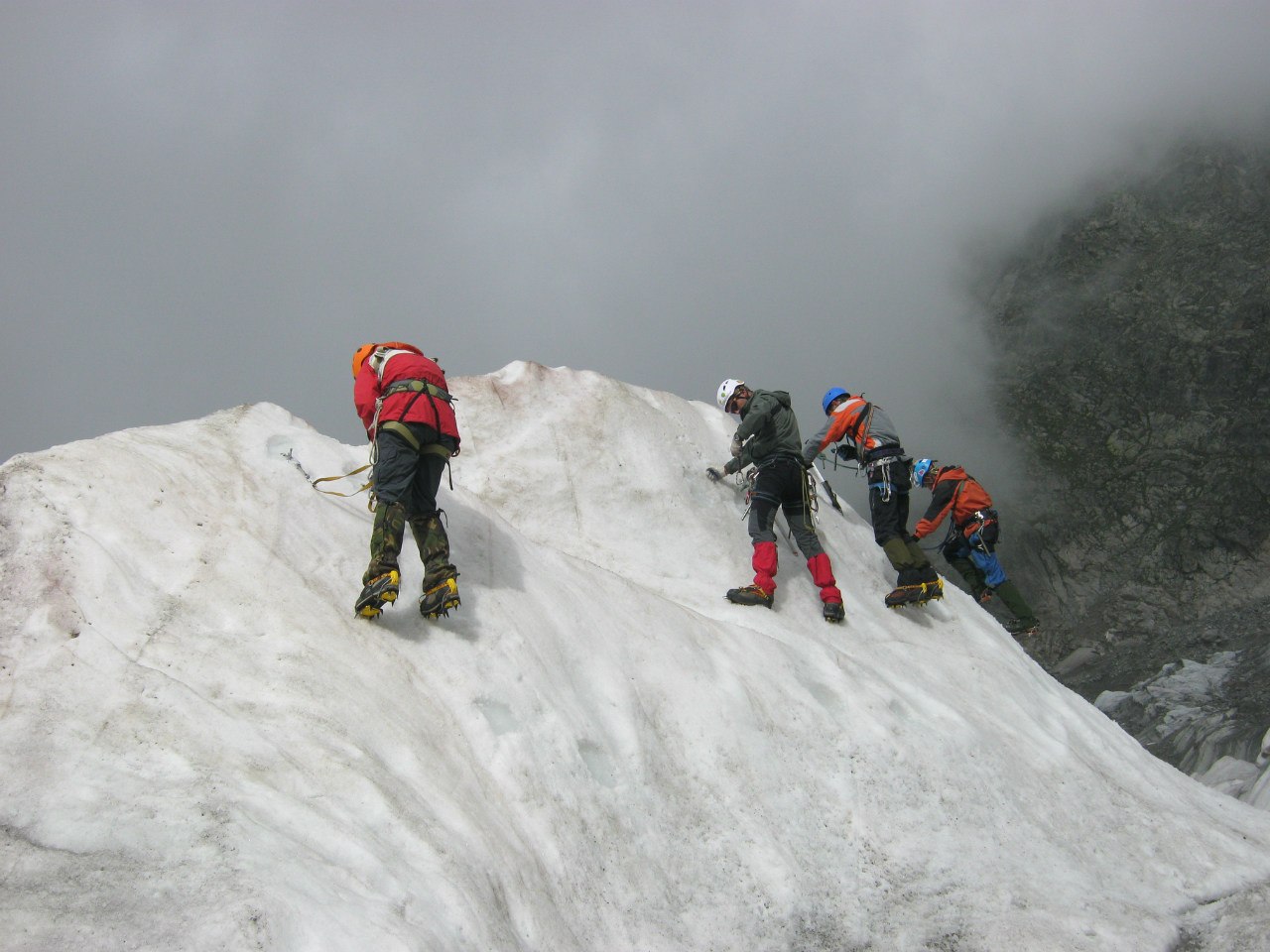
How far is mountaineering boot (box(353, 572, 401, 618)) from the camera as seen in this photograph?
629 centimetres

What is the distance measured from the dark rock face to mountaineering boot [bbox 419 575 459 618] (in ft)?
82.6

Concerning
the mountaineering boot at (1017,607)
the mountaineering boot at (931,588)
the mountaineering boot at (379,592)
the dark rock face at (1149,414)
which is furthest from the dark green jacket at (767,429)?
the dark rock face at (1149,414)

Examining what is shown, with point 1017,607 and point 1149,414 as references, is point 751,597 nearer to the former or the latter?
point 1017,607

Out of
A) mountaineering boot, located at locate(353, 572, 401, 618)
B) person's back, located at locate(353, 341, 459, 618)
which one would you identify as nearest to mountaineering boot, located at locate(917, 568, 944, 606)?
person's back, located at locate(353, 341, 459, 618)

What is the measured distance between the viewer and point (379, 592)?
6.28 metres

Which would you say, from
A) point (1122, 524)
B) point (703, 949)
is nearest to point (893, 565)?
point (703, 949)

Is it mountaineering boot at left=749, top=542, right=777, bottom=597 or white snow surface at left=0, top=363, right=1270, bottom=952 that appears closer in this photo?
white snow surface at left=0, top=363, right=1270, bottom=952

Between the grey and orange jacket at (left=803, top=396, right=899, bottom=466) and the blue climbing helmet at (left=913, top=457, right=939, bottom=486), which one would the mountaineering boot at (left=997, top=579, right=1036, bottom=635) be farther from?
the grey and orange jacket at (left=803, top=396, right=899, bottom=466)

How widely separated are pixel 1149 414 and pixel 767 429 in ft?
96.4

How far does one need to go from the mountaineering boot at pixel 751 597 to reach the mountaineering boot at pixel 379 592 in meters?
4.23

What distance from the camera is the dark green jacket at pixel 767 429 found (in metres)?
10.3

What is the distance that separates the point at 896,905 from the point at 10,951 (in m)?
5.22

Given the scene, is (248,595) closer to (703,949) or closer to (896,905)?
(703,949)

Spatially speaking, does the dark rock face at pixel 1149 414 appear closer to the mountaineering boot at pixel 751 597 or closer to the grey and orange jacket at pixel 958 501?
the grey and orange jacket at pixel 958 501
